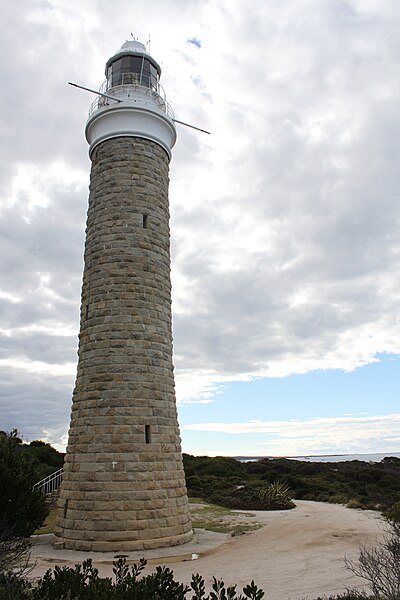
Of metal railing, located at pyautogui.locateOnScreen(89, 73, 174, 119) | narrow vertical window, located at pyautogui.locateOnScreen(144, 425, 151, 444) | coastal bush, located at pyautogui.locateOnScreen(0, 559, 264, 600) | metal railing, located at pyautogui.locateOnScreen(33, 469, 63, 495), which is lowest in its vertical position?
coastal bush, located at pyautogui.locateOnScreen(0, 559, 264, 600)

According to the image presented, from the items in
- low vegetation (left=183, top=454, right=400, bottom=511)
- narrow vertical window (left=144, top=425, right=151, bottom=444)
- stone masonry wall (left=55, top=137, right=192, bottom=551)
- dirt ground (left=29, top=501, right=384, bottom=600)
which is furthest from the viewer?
low vegetation (left=183, top=454, right=400, bottom=511)

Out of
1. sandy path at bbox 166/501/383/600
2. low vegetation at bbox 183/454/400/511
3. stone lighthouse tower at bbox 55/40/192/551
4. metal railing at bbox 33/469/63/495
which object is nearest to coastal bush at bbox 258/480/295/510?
low vegetation at bbox 183/454/400/511

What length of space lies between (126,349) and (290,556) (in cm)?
543

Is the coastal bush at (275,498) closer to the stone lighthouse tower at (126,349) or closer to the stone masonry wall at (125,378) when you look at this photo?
the stone masonry wall at (125,378)

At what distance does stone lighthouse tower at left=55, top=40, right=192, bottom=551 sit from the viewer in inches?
390

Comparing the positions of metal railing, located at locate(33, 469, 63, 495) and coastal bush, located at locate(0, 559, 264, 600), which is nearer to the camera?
coastal bush, located at locate(0, 559, 264, 600)

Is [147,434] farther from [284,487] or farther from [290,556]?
[284,487]

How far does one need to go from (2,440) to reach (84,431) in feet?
5.57

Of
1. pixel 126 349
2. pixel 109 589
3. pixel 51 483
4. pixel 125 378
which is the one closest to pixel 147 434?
pixel 125 378

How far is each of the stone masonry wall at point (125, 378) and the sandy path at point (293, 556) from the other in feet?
5.19

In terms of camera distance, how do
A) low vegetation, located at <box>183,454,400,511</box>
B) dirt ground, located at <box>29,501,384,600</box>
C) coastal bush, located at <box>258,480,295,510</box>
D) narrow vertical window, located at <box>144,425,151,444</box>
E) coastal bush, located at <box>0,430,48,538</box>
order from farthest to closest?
low vegetation, located at <box>183,454,400,511</box>
coastal bush, located at <box>258,480,295,510</box>
narrow vertical window, located at <box>144,425,151,444</box>
coastal bush, located at <box>0,430,48,538</box>
dirt ground, located at <box>29,501,384,600</box>

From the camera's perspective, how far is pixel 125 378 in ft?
34.8

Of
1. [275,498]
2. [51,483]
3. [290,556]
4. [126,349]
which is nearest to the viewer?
[290,556]

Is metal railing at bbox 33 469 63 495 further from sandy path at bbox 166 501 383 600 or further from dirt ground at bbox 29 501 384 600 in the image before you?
sandy path at bbox 166 501 383 600
